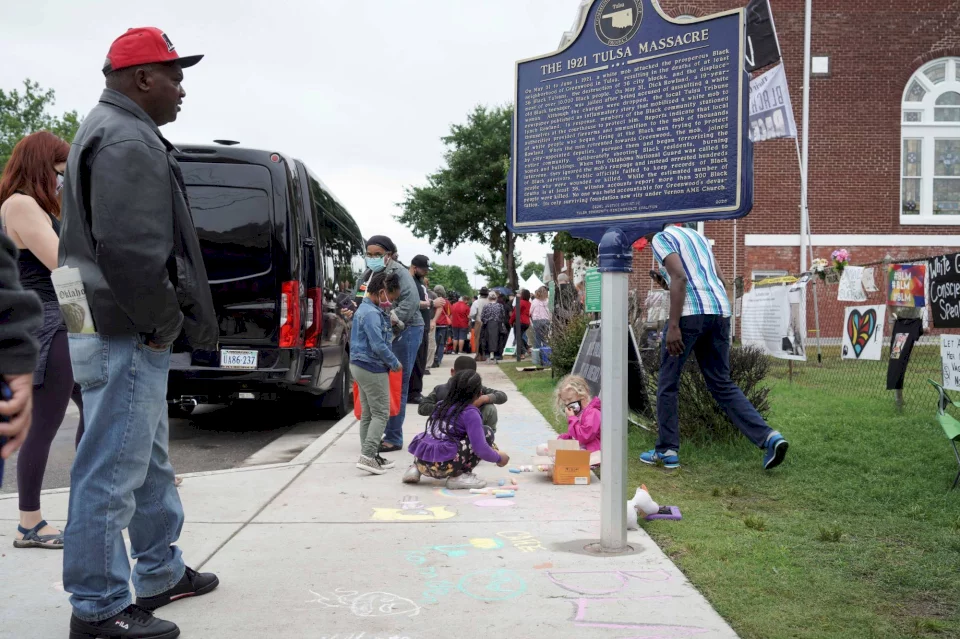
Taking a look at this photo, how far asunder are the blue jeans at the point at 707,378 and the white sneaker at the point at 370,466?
201cm

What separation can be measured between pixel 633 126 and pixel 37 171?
286cm

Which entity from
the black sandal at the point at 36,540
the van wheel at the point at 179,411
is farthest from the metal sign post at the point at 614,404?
the van wheel at the point at 179,411

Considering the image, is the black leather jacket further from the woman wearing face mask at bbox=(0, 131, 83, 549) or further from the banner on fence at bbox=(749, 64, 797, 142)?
the banner on fence at bbox=(749, 64, 797, 142)

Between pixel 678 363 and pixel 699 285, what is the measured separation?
0.58 metres

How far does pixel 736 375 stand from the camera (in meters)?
6.57

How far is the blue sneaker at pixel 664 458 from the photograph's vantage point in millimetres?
5883

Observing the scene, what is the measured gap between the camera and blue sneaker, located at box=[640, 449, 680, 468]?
232 inches

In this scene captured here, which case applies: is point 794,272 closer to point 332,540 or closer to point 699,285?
point 699,285

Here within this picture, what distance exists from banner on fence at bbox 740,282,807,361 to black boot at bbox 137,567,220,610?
850 cm

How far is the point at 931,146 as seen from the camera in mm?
24547

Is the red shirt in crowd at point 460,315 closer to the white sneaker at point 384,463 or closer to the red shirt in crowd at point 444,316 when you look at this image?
the red shirt in crowd at point 444,316

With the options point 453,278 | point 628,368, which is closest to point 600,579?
point 628,368

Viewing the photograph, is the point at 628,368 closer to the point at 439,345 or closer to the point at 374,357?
the point at 374,357

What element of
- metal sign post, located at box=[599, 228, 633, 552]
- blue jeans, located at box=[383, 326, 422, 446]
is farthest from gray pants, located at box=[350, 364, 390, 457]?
metal sign post, located at box=[599, 228, 633, 552]
